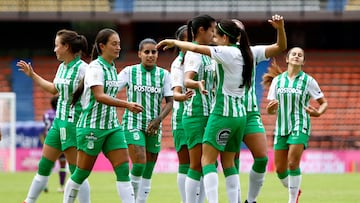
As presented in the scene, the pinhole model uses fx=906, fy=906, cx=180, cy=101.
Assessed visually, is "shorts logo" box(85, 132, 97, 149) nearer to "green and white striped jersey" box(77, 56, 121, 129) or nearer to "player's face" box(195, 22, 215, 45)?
"green and white striped jersey" box(77, 56, 121, 129)

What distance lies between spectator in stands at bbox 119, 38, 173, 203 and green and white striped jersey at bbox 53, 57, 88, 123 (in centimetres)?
106

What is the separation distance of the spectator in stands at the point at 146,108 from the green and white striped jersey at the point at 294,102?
5.76ft

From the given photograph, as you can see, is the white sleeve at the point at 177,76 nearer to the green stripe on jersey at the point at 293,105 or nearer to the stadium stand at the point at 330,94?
the green stripe on jersey at the point at 293,105

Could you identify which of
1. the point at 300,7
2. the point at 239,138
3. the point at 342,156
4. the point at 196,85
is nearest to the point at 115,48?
the point at 196,85

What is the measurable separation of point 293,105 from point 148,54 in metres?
2.30

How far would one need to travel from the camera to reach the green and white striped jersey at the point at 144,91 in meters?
12.3

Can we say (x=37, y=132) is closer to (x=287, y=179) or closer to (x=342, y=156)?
(x=342, y=156)

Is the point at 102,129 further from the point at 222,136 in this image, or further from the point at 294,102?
the point at 294,102

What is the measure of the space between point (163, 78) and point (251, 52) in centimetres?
234

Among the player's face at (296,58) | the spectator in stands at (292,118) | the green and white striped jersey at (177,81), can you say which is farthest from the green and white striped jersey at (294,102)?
the green and white striped jersey at (177,81)

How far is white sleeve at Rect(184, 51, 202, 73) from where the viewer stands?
11044 millimetres

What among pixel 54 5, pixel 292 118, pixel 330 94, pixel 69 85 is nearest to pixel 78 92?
pixel 69 85

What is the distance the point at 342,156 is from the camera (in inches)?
1107

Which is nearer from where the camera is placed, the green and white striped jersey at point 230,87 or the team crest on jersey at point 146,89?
the green and white striped jersey at point 230,87
